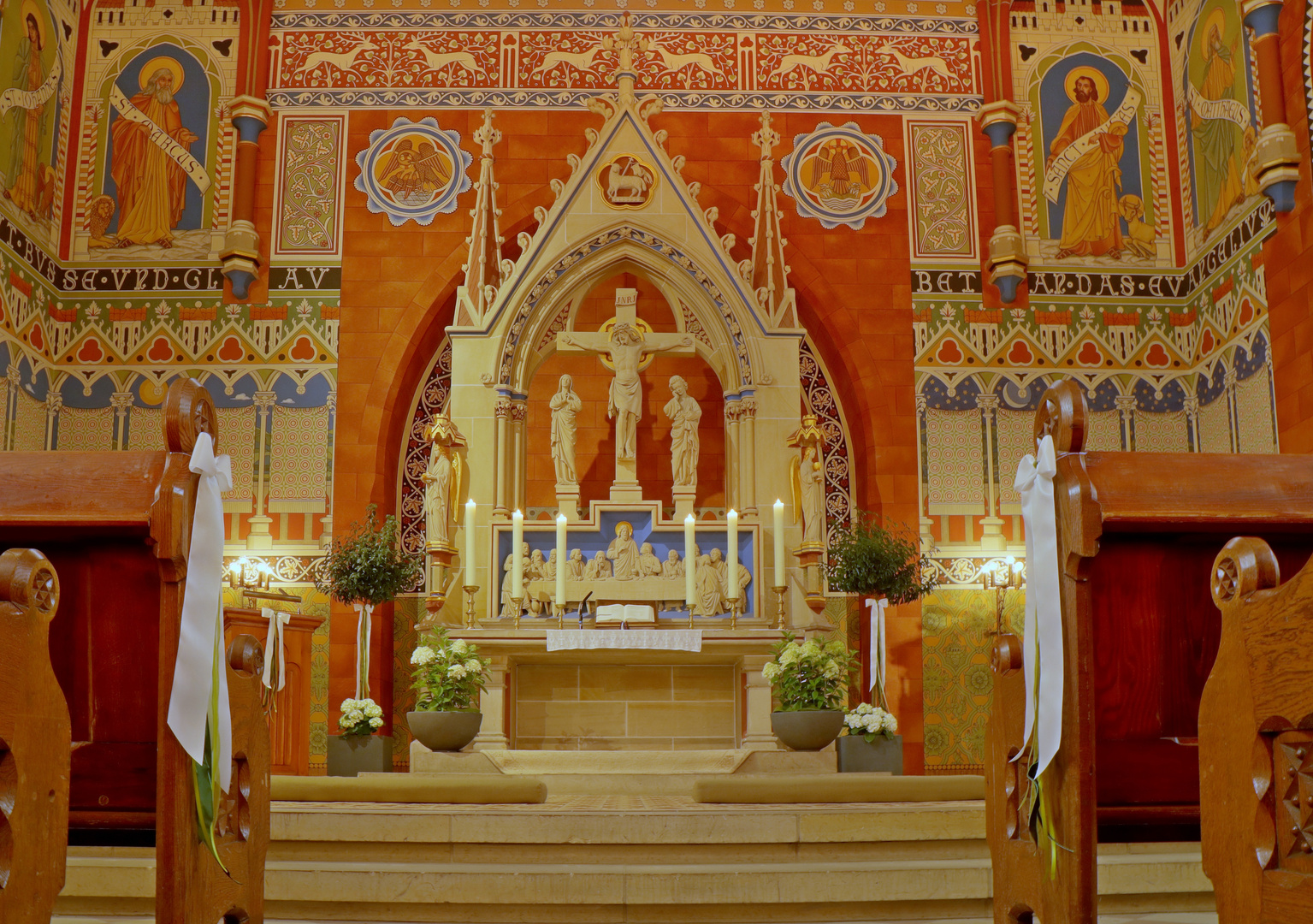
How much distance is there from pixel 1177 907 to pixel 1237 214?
26.0ft

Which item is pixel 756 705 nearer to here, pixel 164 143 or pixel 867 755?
pixel 867 755

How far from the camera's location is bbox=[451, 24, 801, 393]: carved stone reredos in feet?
33.3

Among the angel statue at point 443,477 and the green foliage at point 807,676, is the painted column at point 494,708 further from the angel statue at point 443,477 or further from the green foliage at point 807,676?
the green foliage at point 807,676

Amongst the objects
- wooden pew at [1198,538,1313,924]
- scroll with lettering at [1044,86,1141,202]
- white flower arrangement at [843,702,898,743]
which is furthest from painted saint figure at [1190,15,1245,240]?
wooden pew at [1198,538,1313,924]

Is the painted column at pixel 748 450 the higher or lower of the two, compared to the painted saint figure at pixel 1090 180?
lower

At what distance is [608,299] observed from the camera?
1209 centimetres

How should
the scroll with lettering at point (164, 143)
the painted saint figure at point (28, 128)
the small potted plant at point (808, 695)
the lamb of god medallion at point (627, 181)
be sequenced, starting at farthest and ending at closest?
the scroll with lettering at point (164, 143), the painted saint figure at point (28, 128), the lamb of god medallion at point (627, 181), the small potted plant at point (808, 695)

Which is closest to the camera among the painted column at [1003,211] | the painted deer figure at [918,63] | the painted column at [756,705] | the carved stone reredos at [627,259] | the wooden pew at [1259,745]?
the wooden pew at [1259,745]

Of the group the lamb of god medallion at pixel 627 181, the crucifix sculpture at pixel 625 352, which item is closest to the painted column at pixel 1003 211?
the crucifix sculpture at pixel 625 352

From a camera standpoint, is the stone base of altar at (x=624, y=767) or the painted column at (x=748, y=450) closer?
the stone base of altar at (x=624, y=767)

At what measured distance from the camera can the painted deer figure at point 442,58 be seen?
40.5ft

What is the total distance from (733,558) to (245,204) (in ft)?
19.6

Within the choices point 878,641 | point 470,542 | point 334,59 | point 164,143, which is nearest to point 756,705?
point 878,641

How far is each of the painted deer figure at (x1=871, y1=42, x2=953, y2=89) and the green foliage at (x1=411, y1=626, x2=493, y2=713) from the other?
7873mm
